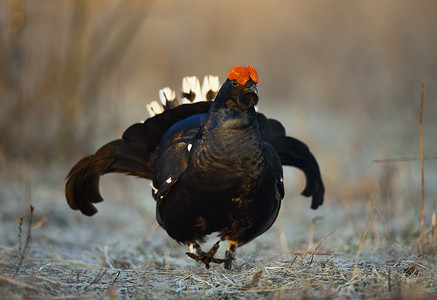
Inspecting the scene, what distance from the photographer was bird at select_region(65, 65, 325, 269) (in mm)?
2500

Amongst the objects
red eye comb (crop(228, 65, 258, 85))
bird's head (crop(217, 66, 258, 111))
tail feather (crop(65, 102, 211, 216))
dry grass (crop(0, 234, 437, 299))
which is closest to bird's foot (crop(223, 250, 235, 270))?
dry grass (crop(0, 234, 437, 299))

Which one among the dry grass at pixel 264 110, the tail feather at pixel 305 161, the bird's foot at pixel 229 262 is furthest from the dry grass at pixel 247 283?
the tail feather at pixel 305 161

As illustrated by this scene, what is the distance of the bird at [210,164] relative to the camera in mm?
2500

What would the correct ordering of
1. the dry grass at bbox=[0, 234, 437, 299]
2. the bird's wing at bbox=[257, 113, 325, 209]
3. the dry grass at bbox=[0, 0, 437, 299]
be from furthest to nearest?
the bird's wing at bbox=[257, 113, 325, 209] < the dry grass at bbox=[0, 0, 437, 299] < the dry grass at bbox=[0, 234, 437, 299]

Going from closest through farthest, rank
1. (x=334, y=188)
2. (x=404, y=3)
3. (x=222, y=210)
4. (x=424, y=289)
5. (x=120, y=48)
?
1. (x=424, y=289)
2. (x=222, y=210)
3. (x=334, y=188)
4. (x=120, y=48)
5. (x=404, y=3)

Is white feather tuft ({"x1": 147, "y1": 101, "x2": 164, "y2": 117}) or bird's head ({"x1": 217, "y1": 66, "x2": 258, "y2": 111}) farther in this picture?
white feather tuft ({"x1": 147, "y1": 101, "x2": 164, "y2": 117})

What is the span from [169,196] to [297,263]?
0.78 meters

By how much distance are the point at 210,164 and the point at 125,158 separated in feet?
3.68

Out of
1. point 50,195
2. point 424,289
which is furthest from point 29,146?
point 424,289

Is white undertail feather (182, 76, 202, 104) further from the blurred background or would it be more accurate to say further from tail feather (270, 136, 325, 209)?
the blurred background

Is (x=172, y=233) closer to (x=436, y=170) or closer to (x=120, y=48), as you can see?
(x=120, y=48)

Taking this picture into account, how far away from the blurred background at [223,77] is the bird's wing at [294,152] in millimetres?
419

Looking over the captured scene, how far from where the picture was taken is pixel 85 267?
322cm

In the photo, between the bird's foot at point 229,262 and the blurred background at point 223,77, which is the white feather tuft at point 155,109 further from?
the blurred background at point 223,77
